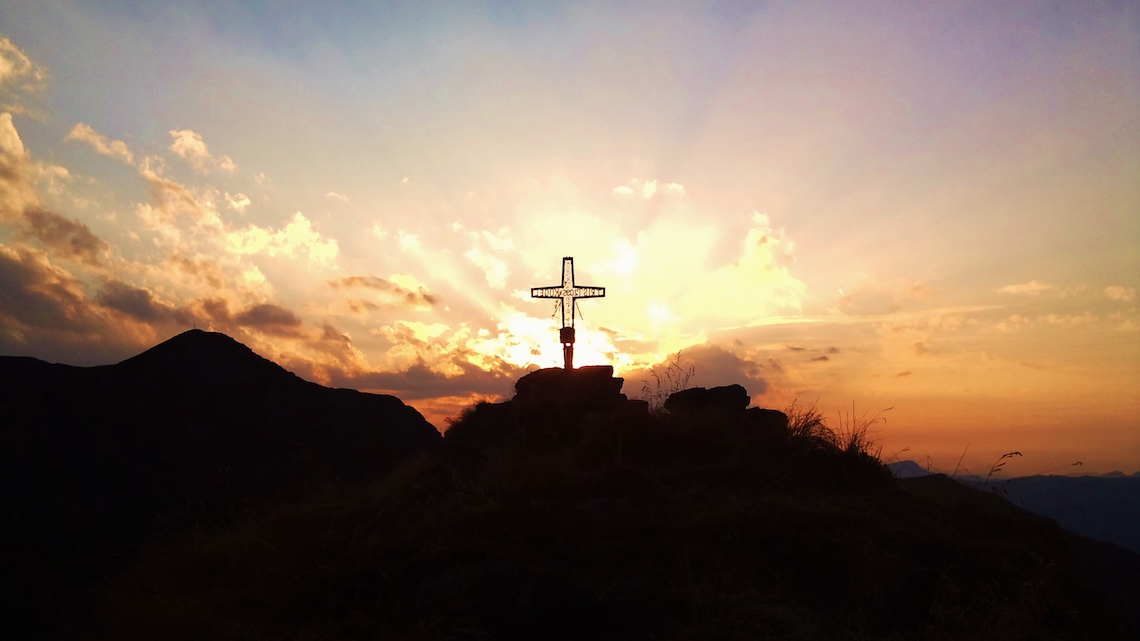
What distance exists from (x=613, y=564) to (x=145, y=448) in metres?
5.79

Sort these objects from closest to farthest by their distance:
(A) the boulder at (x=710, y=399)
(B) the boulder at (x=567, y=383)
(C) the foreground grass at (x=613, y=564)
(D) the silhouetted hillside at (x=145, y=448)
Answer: (C) the foreground grass at (x=613, y=564)
(D) the silhouetted hillside at (x=145, y=448)
(A) the boulder at (x=710, y=399)
(B) the boulder at (x=567, y=383)

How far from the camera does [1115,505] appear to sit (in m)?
52.9

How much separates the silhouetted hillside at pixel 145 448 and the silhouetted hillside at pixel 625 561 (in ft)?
1.77

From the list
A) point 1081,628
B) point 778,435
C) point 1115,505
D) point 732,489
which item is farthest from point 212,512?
point 1115,505

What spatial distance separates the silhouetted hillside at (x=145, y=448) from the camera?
6809 mm

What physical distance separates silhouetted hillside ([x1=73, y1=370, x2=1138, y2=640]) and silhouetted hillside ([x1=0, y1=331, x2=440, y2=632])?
1.77 feet

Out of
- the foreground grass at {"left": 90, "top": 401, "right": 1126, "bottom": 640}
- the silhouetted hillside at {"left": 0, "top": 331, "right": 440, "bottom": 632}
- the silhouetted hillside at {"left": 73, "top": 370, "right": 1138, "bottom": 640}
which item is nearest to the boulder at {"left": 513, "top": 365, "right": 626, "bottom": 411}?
the silhouetted hillside at {"left": 0, "top": 331, "right": 440, "bottom": 632}

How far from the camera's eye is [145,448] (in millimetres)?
8078

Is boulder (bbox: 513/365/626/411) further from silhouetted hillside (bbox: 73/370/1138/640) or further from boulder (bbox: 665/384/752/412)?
silhouetted hillside (bbox: 73/370/1138/640)

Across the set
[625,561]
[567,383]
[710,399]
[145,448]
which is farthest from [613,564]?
[567,383]

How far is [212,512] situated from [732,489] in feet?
19.7

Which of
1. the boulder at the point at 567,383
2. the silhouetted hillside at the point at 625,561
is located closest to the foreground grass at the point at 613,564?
the silhouetted hillside at the point at 625,561

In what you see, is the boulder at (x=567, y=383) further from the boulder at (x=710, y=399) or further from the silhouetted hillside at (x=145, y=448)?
the silhouetted hillside at (x=145, y=448)

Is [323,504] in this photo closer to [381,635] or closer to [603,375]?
[381,635]
